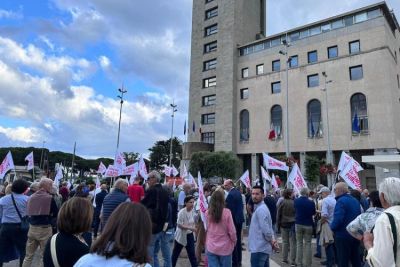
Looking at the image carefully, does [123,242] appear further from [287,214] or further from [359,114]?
[359,114]

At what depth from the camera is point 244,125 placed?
4878cm

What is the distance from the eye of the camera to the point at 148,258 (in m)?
2.02

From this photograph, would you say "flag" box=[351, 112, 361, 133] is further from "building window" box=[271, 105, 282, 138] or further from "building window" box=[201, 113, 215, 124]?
"building window" box=[201, 113, 215, 124]

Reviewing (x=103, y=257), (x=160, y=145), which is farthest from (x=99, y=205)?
(x=160, y=145)

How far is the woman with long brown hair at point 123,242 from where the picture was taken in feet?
6.39

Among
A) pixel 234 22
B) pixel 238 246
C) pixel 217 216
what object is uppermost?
pixel 234 22

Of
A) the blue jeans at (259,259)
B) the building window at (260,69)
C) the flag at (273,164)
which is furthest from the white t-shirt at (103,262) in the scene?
the building window at (260,69)

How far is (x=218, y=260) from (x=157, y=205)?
161 centimetres

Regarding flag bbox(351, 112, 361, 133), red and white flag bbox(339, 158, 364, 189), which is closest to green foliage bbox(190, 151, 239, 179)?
flag bbox(351, 112, 361, 133)

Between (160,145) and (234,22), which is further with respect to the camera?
(160,145)

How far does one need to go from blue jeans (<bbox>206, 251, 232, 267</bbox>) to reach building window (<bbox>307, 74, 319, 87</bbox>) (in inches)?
1589

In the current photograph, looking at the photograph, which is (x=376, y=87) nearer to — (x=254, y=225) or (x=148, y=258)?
(x=254, y=225)

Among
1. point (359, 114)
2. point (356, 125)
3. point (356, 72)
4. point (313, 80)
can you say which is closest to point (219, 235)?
point (356, 125)

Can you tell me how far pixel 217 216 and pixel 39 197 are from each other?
3190mm
